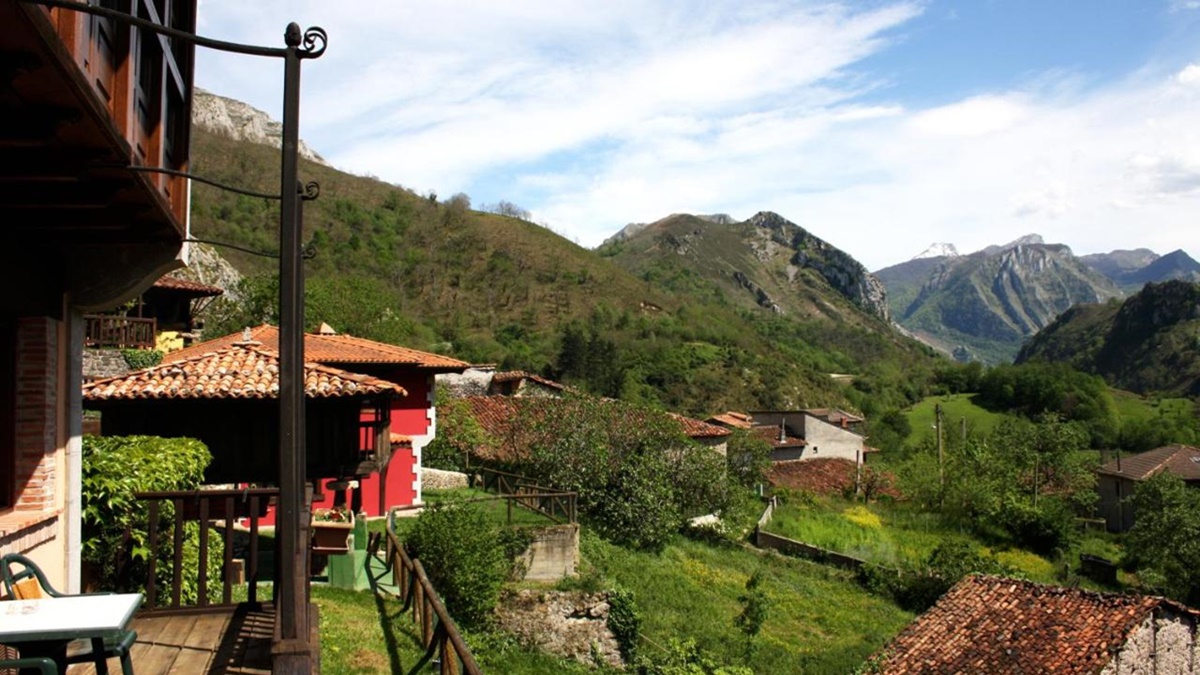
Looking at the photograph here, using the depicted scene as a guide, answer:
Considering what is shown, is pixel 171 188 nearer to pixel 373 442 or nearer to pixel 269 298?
pixel 373 442

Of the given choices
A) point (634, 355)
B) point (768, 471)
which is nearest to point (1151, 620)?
point (768, 471)

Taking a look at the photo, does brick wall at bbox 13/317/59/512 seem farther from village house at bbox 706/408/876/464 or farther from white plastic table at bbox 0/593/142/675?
village house at bbox 706/408/876/464

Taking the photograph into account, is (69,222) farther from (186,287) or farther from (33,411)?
(186,287)

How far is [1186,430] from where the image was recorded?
2894 inches

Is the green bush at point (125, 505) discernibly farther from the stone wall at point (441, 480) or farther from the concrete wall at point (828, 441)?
the concrete wall at point (828, 441)

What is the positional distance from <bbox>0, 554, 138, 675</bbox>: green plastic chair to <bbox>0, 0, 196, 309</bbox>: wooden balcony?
5.64 ft

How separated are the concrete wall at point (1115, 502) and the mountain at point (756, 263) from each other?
93.5 metres

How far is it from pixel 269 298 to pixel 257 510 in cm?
3323

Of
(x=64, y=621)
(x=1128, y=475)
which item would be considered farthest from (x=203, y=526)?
(x=1128, y=475)

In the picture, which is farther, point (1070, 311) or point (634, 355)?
point (1070, 311)

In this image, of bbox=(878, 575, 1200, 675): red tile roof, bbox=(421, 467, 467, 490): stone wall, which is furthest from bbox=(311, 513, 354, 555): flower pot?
bbox=(421, 467, 467, 490): stone wall

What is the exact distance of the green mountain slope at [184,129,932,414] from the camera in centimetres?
7127

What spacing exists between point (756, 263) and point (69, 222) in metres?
176

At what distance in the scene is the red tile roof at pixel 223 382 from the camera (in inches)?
543
